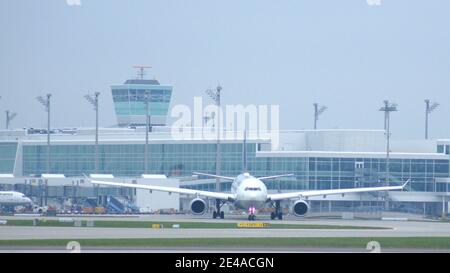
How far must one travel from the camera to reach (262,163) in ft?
563

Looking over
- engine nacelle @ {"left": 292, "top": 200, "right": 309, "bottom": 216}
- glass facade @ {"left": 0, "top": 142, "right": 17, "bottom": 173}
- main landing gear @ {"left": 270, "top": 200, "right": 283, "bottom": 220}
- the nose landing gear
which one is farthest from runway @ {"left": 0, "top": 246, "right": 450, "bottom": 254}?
glass facade @ {"left": 0, "top": 142, "right": 17, "bottom": 173}

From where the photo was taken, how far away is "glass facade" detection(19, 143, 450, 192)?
16162 centimetres

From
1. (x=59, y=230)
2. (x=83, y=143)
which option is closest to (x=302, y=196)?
(x=59, y=230)

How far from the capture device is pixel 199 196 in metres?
117

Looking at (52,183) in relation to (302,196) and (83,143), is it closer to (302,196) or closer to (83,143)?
(83,143)

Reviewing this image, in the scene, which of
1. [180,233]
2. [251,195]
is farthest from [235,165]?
[180,233]

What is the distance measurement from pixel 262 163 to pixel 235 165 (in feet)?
17.8

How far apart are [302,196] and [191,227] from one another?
3380 centimetres

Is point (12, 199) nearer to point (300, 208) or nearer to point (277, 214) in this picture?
point (300, 208)

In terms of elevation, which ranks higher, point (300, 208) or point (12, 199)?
point (300, 208)

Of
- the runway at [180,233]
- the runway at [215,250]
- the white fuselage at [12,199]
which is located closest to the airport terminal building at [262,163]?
the white fuselage at [12,199]

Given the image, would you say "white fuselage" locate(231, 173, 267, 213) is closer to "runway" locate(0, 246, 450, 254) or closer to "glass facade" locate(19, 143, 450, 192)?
"runway" locate(0, 246, 450, 254)

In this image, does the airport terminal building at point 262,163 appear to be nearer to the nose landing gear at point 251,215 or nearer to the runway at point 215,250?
the nose landing gear at point 251,215

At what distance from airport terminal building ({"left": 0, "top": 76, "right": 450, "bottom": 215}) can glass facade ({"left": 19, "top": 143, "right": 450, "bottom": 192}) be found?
13 cm
